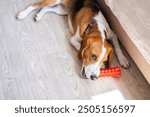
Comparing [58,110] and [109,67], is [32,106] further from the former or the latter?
[109,67]

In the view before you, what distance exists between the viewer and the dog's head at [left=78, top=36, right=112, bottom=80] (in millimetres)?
1906

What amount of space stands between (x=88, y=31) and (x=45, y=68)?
46cm

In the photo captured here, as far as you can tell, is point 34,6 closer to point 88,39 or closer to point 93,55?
point 88,39

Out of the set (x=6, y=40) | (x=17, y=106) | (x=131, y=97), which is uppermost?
(x=6, y=40)

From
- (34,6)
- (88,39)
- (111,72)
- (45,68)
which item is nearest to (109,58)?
(111,72)

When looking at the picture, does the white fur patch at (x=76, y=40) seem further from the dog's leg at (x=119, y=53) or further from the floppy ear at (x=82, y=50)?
the dog's leg at (x=119, y=53)

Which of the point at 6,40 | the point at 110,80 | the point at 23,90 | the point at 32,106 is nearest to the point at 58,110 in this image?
the point at 32,106

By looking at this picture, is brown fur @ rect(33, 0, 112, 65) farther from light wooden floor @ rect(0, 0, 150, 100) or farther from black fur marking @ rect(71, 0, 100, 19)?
light wooden floor @ rect(0, 0, 150, 100)

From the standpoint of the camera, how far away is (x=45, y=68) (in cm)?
205

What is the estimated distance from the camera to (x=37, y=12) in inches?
96.5

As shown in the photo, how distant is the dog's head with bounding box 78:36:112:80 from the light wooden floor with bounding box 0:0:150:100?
0.36 ft

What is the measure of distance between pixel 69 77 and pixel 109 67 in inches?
13.0

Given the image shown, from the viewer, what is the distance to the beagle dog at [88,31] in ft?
6.31

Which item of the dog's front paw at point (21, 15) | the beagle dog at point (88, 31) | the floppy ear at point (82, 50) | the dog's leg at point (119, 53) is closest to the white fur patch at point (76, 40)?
the beagle dog at point (88, 31)
